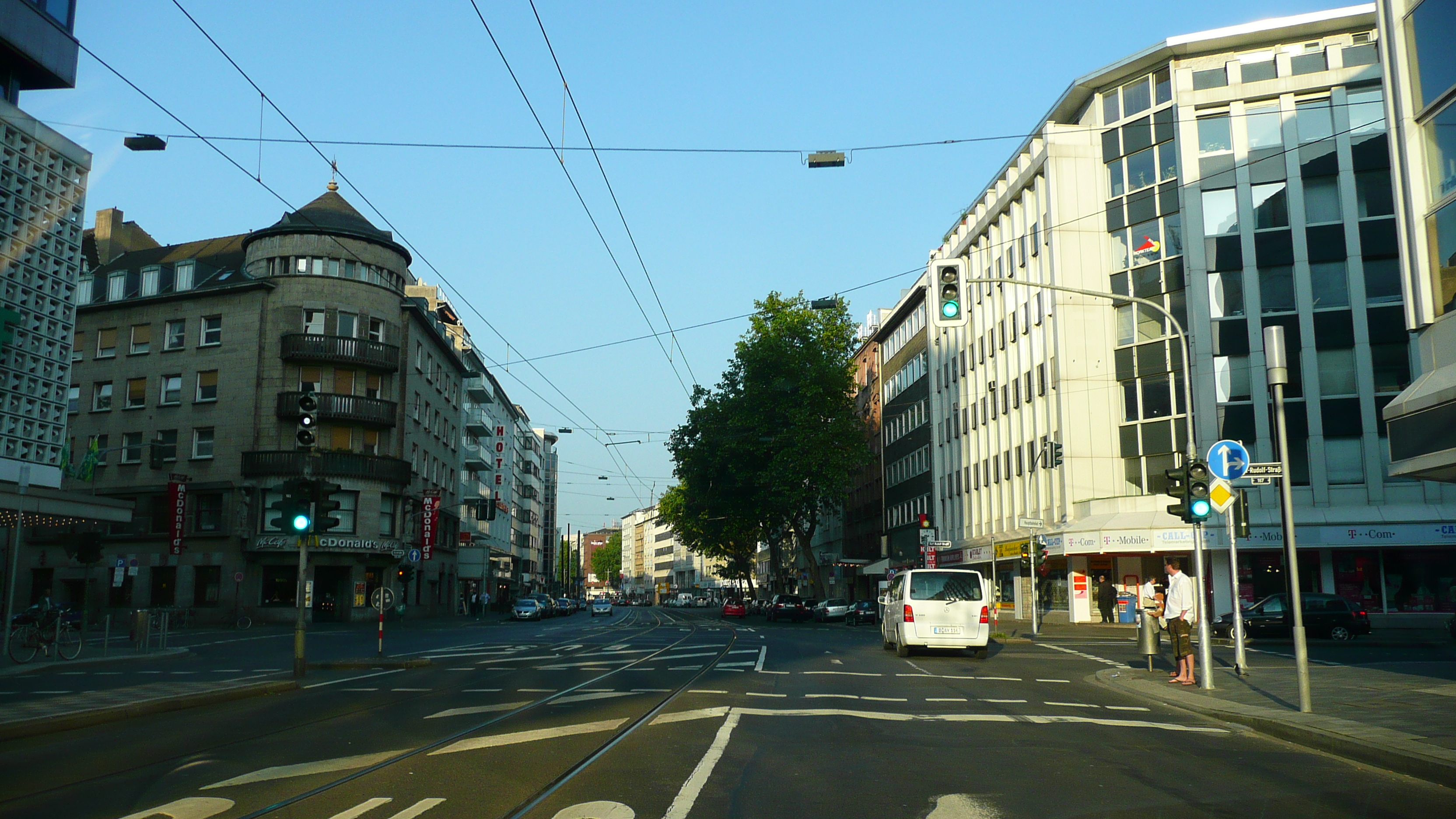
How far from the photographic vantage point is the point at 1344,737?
1016cm

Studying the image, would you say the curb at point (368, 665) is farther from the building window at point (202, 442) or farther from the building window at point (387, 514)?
the building window at point (202, 442)

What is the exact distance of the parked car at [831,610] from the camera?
189 feet

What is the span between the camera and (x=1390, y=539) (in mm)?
36719

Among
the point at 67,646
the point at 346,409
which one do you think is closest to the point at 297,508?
the point at 67,646

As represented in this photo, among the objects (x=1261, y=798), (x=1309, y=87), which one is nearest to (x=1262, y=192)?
(x=1309, y=87)

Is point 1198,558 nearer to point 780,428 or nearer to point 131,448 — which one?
point 780,428

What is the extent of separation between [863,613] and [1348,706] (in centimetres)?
4088

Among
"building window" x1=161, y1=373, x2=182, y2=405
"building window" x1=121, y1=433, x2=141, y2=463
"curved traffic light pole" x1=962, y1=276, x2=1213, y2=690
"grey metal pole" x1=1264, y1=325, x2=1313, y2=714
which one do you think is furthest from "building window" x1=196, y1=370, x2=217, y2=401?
"grey metal pole" x1=1264, y1=325, x2=1313, y2=714

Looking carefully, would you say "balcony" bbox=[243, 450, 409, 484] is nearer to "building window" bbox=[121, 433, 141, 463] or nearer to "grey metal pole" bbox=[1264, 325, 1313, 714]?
"building window" bbox=[121, 433, 141, 463]

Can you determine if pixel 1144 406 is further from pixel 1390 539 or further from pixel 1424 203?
pixel 1424 203

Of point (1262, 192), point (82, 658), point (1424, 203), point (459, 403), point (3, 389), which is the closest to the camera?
point (1424, 203)

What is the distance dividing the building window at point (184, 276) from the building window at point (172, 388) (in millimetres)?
4206

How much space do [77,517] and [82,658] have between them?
5020 millimetres

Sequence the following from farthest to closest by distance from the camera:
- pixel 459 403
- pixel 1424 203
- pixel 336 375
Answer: pixel 459 403
pixel 336 375
pixel 1424 203
